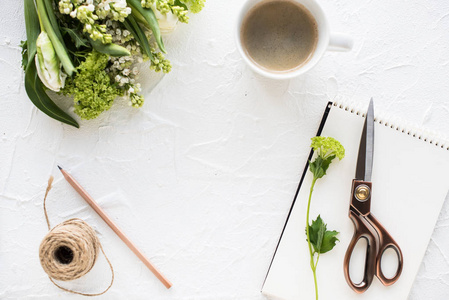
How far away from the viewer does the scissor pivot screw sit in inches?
→ 30.2

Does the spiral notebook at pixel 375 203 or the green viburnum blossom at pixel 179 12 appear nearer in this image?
the green viburnum blossom at pixel 179 12

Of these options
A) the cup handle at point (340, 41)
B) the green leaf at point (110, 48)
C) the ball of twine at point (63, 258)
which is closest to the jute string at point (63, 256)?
the ball of twine at point (63, 258)

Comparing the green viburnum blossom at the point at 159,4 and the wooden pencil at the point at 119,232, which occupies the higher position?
the green viburnum blossom at the point at 159,4

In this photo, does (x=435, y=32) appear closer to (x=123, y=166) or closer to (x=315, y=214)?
(x=315, y=214)

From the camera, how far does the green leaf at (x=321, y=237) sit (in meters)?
0.79

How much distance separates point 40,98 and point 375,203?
1.98 ft

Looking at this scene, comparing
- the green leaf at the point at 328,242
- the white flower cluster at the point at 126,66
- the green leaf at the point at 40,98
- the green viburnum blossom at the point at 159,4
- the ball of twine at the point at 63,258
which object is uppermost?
the green viburnum blossom at the point at 159,4

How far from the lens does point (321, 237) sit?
2.60 ft

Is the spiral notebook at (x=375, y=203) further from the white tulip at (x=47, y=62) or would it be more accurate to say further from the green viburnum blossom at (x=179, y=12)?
the white tulip at (x=47, y=62)

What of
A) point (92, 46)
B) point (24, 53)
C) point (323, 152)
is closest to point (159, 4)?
point (92, 46)

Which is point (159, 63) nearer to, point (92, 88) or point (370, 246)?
point (92, 88)

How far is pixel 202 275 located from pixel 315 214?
23 cm

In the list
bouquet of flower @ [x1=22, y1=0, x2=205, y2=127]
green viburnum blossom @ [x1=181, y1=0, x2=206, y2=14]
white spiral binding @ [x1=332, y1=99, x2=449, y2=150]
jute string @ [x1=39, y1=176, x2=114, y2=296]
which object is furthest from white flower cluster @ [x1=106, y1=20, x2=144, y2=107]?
white spiral binding @ [x1=332, y1=99, x2=449, y2=150]

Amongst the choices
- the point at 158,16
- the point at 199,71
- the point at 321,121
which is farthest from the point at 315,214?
the point at 158,16
